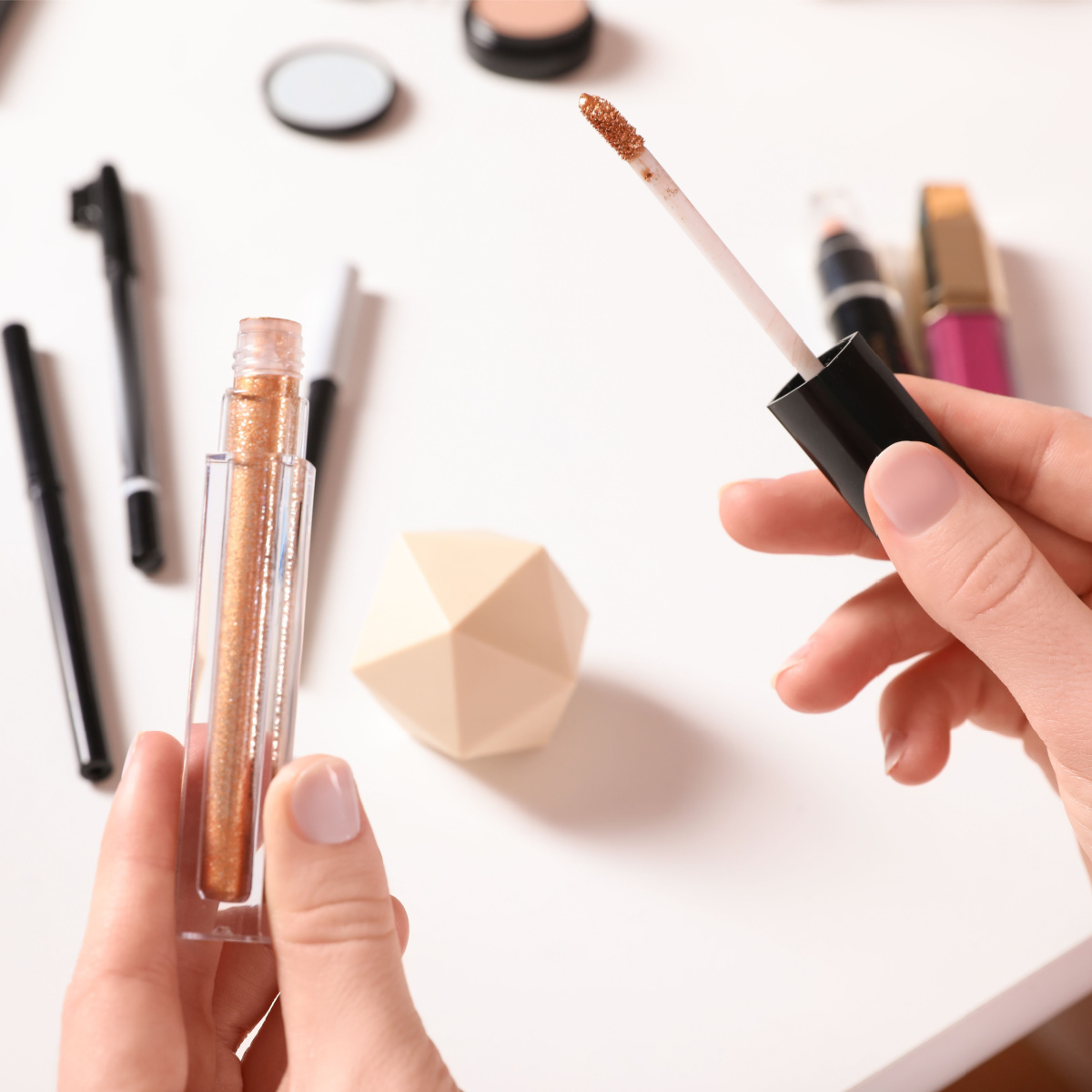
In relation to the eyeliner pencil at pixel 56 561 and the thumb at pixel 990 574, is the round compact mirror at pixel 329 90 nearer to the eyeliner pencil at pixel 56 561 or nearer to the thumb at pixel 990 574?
the eyeliner pencil at pixel 56 561

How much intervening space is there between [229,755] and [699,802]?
21 centimetres

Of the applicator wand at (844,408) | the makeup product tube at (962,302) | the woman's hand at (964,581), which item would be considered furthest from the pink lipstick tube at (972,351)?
the applicator wand at (844,408)

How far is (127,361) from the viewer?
1.83 feet

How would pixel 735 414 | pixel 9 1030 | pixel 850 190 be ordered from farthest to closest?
pixel 850 190 → pixel 735 414 → pixel 9 1030

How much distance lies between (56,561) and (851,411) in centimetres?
35

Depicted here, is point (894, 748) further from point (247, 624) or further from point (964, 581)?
point (247, 624)

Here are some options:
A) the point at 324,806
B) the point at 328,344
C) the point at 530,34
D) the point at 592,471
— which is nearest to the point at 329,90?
the point at 530,34

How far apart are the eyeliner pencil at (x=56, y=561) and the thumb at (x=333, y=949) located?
7.4 inches

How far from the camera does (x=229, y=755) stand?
0.31 m

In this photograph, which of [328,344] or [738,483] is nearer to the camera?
A: [738,483]

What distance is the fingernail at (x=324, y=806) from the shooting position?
288mm

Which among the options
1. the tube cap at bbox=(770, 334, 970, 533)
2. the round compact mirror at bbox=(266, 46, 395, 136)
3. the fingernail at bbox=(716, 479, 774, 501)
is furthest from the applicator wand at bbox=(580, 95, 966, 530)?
the round compact mirror at bbox=(266, 46, 395, 136)

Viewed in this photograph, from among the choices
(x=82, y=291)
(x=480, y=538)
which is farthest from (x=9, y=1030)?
(x=82, y=291)

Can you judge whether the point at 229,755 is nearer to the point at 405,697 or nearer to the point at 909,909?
the point at 405,697
